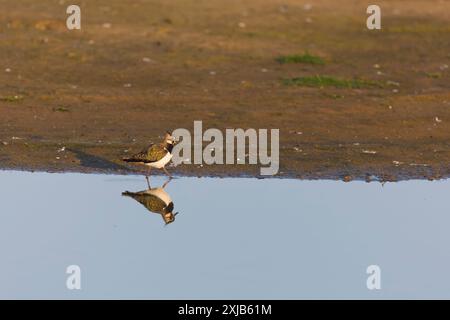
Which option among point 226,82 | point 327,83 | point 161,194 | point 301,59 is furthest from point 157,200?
point 301,59

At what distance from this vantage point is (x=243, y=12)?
76.4ft

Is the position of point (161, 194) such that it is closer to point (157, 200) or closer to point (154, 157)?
point (157, 200)

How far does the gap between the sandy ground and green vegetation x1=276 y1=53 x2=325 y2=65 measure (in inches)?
5.5

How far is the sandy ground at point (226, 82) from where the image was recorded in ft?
45.6

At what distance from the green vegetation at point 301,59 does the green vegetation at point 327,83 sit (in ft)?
4.98

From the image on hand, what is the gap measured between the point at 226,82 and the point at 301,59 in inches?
88.6

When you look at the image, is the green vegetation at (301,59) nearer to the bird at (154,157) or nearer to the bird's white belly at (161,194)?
the bird at (154,157)

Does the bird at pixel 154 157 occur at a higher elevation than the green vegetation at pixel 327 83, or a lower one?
lower

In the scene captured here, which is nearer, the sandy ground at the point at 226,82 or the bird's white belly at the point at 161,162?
the bird's white belly at the point at 161,162

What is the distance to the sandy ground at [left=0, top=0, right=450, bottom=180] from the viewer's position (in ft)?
45.6

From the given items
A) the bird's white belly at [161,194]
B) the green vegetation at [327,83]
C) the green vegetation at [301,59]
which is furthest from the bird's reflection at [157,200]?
the green vegetation at [301,59]

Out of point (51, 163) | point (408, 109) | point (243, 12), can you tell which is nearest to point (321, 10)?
point (243, 12)

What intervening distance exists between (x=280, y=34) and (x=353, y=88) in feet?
14.0

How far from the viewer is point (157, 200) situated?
11.9m
